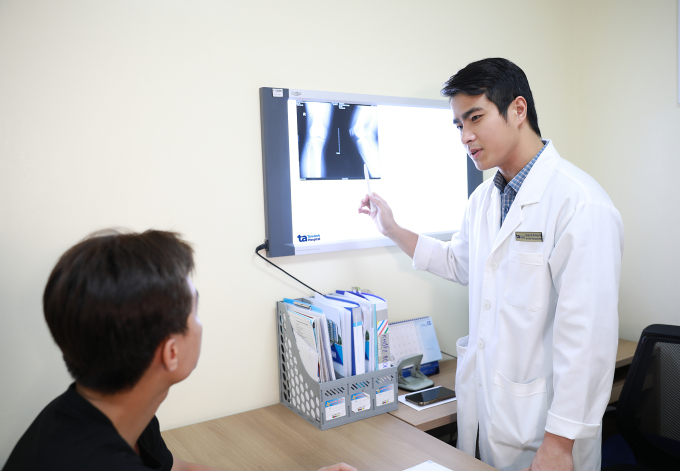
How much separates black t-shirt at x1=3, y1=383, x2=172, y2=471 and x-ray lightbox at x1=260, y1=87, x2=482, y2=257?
0.94 meters

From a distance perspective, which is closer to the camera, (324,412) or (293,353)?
(324,412)

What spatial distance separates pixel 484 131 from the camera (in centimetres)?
153

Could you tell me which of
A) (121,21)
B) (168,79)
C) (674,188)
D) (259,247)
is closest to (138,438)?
(259,247)

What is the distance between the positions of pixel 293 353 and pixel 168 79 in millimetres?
966

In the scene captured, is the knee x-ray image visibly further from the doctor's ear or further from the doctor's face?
the doctor's ear

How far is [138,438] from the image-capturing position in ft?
3.32

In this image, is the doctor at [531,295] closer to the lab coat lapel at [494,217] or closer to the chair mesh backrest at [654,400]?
the lab coat lapel at [494,217]

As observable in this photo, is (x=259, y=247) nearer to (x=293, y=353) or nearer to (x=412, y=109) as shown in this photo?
(x=293, y=353)

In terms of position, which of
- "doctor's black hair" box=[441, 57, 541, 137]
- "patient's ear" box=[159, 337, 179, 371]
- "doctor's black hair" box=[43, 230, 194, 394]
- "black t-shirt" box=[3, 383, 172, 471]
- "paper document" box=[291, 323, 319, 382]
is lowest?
"paper document" box=[291, 323, 319, 382]

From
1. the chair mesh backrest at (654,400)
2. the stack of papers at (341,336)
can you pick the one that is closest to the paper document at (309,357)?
the stack of papers at (341,336)

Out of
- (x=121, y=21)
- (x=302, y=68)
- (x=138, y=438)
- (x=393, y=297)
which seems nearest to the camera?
(x=138, y=438)

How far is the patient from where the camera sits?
2.63ft

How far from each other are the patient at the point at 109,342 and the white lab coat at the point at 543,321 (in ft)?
3.27

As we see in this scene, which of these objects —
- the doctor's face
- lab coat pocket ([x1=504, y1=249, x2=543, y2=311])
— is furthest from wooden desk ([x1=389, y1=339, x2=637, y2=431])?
the doctor's face
